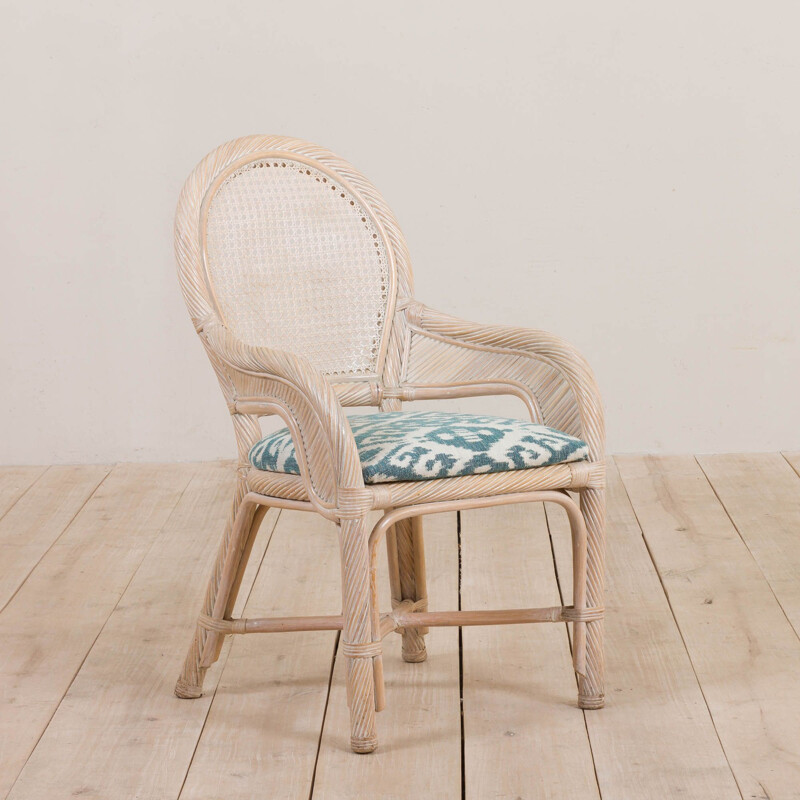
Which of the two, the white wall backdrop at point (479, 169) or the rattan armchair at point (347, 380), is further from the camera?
the white wall backdrop at point (479, 169)

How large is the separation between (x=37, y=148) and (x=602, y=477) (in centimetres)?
224

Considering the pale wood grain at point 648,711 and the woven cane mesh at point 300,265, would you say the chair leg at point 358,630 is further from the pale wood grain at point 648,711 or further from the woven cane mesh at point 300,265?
the woven cane mesh at point 300,265

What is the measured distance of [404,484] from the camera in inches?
56.6

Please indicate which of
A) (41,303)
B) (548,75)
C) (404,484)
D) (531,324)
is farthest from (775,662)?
(41,303)

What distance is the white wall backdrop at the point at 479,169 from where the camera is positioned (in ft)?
10.1

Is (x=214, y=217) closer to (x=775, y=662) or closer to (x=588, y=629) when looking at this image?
(x=588, y=629)

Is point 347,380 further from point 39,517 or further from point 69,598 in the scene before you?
point 39,517

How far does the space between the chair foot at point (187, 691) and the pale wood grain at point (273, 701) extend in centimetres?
3

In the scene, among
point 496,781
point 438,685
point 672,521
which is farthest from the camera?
point 672,521

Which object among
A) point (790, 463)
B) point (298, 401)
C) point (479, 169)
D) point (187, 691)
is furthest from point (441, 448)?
point (790, 463)

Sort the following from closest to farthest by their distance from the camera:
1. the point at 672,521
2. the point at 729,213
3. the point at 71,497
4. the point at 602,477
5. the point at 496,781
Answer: the point at 496,781
the point at 602,477
the point at 672,521
the point at 71,497
the point at 729,213

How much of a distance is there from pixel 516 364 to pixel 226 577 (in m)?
0.54

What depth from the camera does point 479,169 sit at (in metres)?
3.14

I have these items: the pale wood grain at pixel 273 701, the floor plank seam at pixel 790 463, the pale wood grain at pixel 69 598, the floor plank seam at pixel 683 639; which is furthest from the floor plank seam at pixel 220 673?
the floor plank seam at pixel 790 463
